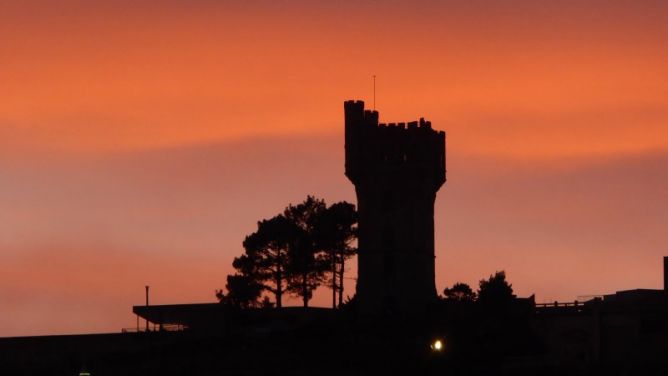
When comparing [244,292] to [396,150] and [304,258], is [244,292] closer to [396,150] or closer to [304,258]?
[304,258]

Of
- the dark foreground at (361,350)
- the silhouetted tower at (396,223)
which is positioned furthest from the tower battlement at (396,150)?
the dark foreground at (361,350)

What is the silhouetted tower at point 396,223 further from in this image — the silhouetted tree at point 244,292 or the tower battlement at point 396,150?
the silhouetted tree at point 244,292

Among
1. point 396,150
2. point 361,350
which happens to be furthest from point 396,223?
point 361,350

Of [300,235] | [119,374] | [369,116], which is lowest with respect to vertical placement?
[119,374]

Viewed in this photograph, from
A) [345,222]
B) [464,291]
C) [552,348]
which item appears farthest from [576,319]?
[345,222]

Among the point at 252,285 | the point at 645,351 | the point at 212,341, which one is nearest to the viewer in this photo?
the point at 645,351

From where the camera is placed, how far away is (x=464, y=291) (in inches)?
5472

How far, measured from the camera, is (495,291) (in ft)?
433

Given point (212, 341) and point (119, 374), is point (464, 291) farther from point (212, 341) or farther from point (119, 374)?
point (119, 374)

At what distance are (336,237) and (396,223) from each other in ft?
31.0

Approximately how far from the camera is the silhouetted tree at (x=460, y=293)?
450 feet

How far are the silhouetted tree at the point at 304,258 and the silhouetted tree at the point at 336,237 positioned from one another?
559 mm

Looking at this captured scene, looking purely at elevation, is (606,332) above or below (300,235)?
below

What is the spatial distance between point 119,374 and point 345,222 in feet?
86.4
